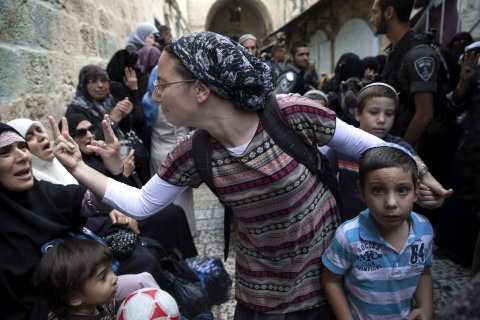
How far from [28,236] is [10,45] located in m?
1.49

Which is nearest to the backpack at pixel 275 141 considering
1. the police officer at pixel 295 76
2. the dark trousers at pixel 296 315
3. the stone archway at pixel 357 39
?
the dark trousers at pixel 296 315

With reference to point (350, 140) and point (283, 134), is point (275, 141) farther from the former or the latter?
point (350, 140)

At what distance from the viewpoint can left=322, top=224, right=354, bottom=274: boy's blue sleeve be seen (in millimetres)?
1306

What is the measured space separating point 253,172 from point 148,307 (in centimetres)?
95

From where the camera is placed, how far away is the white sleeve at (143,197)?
1363 millimetres

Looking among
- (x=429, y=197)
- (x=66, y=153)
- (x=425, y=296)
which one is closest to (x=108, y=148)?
(x=66, y=153)

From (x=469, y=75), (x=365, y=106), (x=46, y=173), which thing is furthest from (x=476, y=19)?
(x=46, y=173)

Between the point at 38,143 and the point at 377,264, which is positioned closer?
the point at 377,264

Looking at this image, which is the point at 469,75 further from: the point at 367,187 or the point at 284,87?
the point at 367,187

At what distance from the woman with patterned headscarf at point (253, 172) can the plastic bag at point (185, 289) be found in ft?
3.61

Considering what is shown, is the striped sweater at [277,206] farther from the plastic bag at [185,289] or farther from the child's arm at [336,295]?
the plastic bag at [185,289]

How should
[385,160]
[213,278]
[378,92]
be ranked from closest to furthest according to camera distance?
[385,160] < [378,92] < [213,278]

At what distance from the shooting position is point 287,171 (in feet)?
3.98

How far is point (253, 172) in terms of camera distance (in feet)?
3.95
